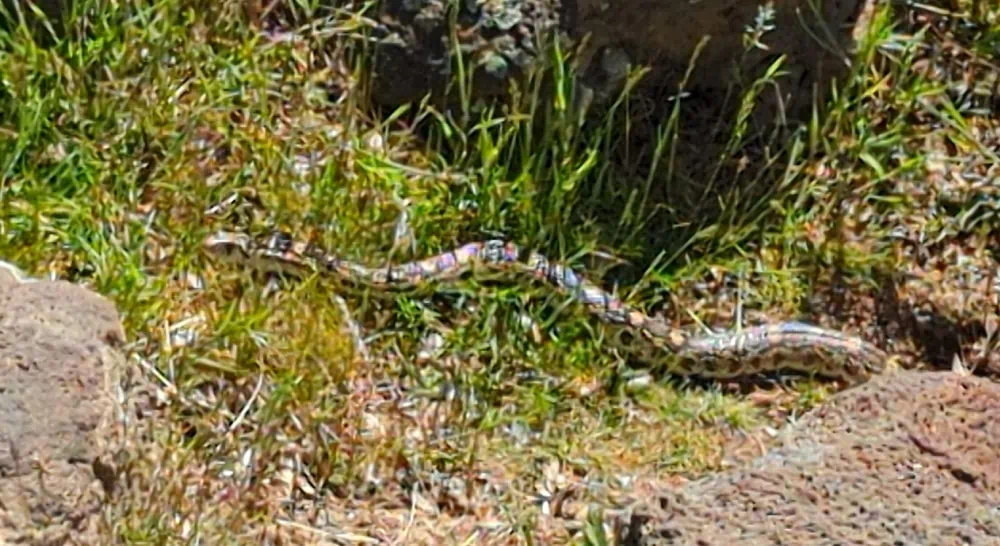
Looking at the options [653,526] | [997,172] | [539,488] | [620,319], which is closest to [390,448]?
[539,488]

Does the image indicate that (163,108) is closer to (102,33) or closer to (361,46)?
(102,33)

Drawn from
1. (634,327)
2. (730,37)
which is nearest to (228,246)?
(634,327)

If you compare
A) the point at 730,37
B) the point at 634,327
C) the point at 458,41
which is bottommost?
the point at 634,327

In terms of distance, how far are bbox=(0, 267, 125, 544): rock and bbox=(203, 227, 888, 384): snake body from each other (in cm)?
121

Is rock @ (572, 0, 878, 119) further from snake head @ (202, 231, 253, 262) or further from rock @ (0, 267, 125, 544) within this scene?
rock @ (0, 267, 125, 544)

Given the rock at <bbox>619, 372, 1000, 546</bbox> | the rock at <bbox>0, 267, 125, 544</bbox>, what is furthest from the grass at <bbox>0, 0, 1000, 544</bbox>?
the rock at <bbox>619, 372, 1000, 546</bbox>

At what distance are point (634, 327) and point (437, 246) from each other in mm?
687

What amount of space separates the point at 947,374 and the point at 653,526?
3.15 feet

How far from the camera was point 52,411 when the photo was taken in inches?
148

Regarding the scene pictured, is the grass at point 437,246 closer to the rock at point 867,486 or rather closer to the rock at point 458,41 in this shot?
the rock at point 458,41

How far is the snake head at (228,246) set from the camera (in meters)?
5.21

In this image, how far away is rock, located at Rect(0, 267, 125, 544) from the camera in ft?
11.9

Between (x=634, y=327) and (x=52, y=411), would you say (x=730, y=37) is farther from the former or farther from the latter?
(x=52, y=411)

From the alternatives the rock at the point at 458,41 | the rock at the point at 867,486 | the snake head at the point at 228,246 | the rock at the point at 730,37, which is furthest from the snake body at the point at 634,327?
the rock at the point at 867,486
